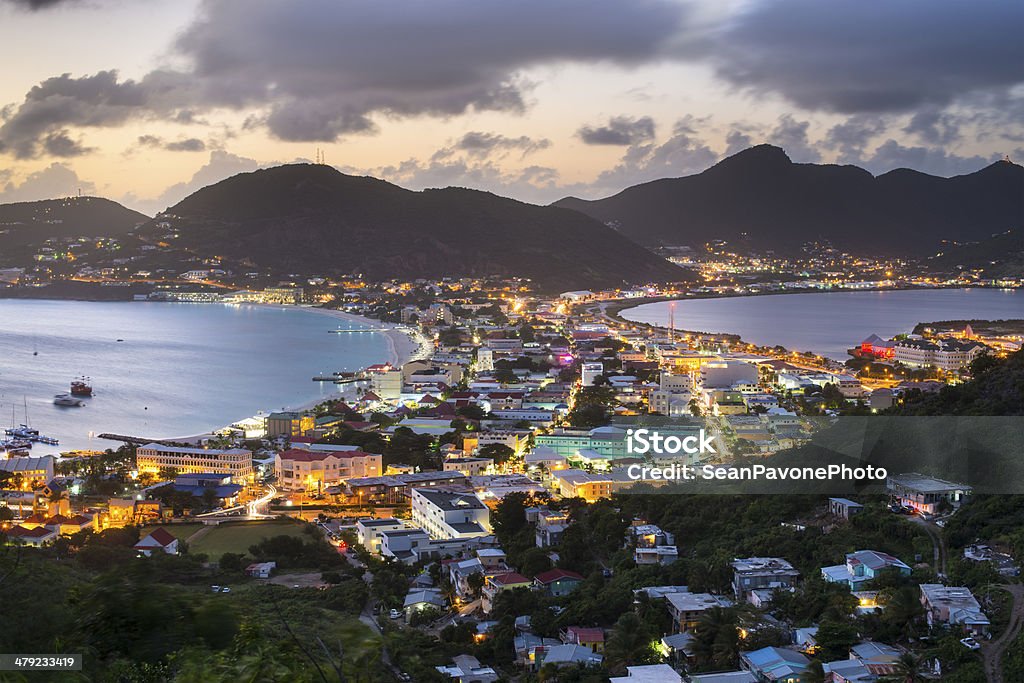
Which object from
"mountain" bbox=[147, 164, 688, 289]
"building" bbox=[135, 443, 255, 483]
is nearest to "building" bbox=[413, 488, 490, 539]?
"building" bbox=[135, 443, 255, 483]

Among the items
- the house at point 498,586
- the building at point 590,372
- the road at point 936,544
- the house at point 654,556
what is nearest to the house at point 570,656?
the house at point 498,586

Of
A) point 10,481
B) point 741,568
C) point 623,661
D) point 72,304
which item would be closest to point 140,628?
point 623,661

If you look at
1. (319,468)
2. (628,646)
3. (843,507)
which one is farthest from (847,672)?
(319,468)

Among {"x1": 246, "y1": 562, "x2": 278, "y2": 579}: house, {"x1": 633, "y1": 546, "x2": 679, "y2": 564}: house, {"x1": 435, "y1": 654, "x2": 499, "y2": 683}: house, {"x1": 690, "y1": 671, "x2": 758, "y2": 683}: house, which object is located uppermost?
{"x1": 690, "y1": 671, "x2": 758, "y2": 683}: house

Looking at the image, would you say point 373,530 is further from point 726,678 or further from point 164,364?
point 164,364

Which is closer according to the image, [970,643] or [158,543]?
[970,643]

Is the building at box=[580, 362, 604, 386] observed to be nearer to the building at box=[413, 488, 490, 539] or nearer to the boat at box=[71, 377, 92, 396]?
the boat at box=[71, 377, 92, 396]
